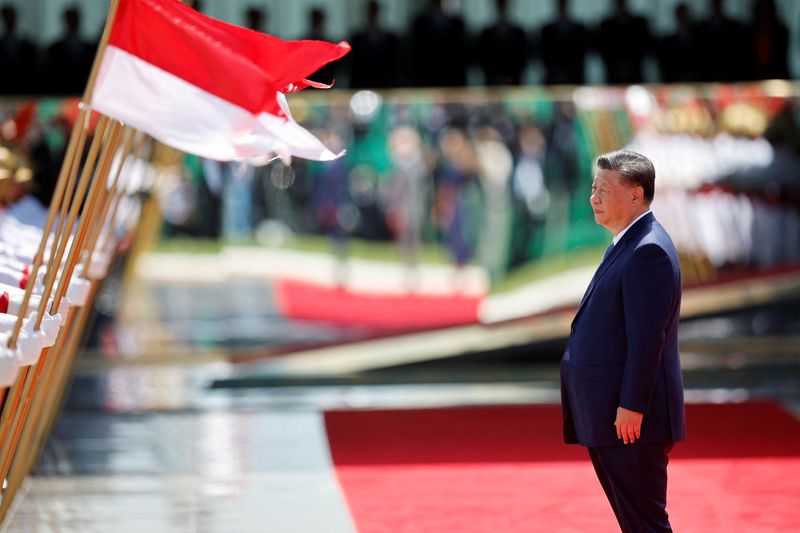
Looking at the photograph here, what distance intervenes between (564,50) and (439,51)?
1364 mm

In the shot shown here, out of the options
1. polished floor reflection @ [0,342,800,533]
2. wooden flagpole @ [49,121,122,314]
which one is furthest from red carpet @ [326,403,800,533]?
wooden flagpole @ [49,121,122,314]

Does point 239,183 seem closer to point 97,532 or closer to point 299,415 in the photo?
point 299,415

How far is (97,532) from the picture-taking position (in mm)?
7082

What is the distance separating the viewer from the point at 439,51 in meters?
15.6

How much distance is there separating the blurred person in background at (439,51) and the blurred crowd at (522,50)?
0.4 inches

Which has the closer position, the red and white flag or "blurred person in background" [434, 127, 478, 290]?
the red and white flag

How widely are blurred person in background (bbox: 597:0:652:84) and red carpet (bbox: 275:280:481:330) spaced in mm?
4129

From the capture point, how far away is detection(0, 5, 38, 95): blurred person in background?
15227mm

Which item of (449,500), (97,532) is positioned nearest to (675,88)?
(449,500)

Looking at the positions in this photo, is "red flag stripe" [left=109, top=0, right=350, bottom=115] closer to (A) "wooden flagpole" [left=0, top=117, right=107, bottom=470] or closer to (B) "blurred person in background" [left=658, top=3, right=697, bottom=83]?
(A) "wooden flagpole" [left=0, top=117, right=107, bottom=470]

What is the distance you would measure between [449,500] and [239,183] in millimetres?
5659

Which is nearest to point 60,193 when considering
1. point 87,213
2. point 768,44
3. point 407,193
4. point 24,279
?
point 87,213

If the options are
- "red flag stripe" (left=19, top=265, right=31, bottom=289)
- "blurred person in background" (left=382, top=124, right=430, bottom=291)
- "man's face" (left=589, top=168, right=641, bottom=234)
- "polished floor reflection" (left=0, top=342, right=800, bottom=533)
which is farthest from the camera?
"blurred person in background" (left=382, top=124, right=430, bottom=291)

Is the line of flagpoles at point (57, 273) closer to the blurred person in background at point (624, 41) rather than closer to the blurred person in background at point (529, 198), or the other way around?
the blurred person in background at point (529, 198)
